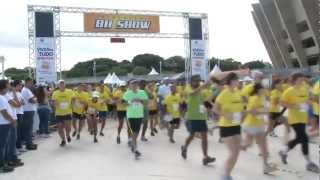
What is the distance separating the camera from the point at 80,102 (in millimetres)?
16953

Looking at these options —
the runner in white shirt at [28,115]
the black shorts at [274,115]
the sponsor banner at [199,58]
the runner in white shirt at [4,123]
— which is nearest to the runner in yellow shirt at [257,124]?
the black shorts at [274,115]

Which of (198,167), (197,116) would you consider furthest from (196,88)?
(198,167)

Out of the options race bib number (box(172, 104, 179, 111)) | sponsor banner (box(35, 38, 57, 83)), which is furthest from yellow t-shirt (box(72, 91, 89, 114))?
sponsor banner (box(35, 38, 57, 83))

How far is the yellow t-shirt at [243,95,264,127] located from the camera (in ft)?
31.7

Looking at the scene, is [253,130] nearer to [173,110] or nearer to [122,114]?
[173,110]

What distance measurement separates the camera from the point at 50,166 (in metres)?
11.3

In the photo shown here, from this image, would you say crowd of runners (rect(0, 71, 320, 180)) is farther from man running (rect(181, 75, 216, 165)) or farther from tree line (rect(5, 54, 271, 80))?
tree line (rect(5, 54, 271, 80))

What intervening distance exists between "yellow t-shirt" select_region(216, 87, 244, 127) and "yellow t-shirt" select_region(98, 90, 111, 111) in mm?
10103

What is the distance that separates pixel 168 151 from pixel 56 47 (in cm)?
2138

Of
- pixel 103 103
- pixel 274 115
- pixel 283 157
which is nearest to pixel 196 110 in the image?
pixel 283 157

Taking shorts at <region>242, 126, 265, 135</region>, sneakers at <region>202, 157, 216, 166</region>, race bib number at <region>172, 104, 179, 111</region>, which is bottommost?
sneakers at <region>202, 157, 216, 166</region>

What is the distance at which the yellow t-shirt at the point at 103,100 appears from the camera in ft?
60.4

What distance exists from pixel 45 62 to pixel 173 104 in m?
16.6

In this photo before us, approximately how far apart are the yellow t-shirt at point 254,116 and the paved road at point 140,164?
85cm
